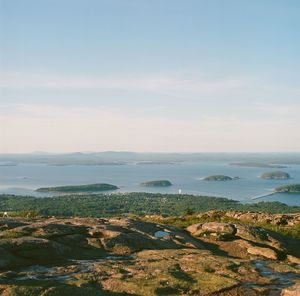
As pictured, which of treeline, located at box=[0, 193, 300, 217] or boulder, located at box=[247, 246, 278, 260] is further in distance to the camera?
Result: treeline, located at box=[0, 193, 300, 217]

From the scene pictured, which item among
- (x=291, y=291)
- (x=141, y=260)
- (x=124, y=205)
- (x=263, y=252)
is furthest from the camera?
(x=124, y=205)

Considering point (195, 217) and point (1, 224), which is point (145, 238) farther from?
point (195, 217)

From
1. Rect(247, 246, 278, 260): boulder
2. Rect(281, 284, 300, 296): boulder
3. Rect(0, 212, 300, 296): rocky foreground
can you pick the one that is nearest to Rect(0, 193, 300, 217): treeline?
Rect(0, 212, 300, 296): rocky foreground

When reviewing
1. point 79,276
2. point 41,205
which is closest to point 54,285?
point 79,276

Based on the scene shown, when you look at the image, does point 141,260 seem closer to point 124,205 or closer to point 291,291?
point 291,291

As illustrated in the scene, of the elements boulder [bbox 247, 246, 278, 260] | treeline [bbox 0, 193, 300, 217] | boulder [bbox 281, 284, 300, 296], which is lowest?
treeline [bbox 0, 193, 300, 217]

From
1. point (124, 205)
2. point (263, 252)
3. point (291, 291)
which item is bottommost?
point (124, 205)

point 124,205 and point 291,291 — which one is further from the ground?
point 291,291

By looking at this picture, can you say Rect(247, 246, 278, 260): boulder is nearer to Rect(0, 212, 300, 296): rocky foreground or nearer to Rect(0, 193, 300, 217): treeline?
Rect(0, 212, 300, 296): rocky foreground

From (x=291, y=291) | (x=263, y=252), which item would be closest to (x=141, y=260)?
(x=291, y=291)

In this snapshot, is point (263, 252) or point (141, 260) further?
point (263, 252)
